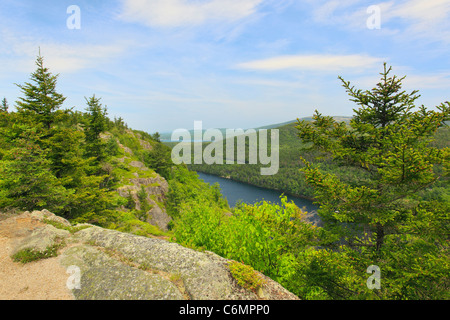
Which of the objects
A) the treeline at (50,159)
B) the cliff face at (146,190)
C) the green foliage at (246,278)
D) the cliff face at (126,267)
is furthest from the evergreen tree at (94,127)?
the green foliage at (246,278)

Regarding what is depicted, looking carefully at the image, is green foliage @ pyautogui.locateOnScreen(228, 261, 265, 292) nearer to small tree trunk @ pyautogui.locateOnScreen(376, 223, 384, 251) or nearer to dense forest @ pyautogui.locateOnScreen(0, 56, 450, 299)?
dense forest @ pyautogui.locateOnScreen(0, 56, 450, 299)

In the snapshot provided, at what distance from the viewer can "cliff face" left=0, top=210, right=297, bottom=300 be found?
7.10 meters

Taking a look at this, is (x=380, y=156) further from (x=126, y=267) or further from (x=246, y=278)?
(x=126, y=267)

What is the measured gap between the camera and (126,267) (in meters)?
8.29

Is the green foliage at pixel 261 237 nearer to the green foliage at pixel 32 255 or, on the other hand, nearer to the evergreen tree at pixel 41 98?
the green foliage at pixel 32 255

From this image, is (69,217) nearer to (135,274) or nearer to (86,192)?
(86,192)

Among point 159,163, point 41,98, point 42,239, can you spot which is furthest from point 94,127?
point 159,163

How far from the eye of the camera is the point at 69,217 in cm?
1791

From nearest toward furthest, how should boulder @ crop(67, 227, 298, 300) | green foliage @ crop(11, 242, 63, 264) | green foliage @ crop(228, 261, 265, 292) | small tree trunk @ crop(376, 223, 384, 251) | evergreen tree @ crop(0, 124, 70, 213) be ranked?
1. boulder @ crop(67, 227, 298, 300)
2. green foliage @ crop(228, 261, 265, 292)
3. green foliage @ crop(11, 242, 63, 264)
4. small tree trunk @ crop(376, 223, 384, 251)
5. evergreen tree @ crop(0, 124, 70, 213)

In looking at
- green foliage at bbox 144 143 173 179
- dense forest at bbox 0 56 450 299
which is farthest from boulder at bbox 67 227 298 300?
green foliage at bbox 144 143 173 179

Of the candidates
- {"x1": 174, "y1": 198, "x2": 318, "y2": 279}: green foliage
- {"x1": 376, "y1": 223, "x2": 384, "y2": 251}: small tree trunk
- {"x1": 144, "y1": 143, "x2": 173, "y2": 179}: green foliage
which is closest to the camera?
{"x1": 376, "y1": 223, "x2": 384, "y2": 251}: small tree trunk

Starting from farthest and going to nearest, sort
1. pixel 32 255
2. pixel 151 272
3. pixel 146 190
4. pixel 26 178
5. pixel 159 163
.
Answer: pixel 159 163, pixel 146 190, pixel 26 178, pixel 32 255, pixel 151 272

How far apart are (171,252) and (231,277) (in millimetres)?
3114
